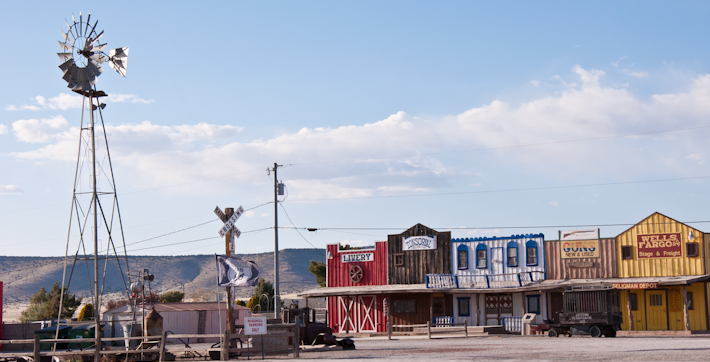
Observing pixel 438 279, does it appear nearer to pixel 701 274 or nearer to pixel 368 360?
pixel 701 274

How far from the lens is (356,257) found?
1843 inches

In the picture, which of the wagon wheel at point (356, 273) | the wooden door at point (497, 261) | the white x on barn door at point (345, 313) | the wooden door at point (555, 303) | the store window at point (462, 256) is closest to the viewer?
the wooden door at point (555, 303)

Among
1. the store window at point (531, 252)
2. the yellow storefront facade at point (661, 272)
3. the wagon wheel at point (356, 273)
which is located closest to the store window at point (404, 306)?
the wagon wheel at point (356, 273)

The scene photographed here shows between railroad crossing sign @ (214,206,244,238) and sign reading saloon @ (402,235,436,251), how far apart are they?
2186 centimetres

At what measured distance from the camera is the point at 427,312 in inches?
1703

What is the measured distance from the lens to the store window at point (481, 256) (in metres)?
42.6

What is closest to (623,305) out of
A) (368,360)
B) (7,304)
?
(368,360)

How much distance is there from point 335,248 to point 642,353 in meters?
29.3

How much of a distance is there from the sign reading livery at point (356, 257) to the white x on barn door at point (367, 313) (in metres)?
2.72

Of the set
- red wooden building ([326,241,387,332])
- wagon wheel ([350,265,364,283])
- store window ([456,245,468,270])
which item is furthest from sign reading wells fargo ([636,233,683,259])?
wagon wheel ([350,265,364,283])

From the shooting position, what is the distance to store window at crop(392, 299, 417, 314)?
4372cm

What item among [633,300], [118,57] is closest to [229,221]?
[118,57]

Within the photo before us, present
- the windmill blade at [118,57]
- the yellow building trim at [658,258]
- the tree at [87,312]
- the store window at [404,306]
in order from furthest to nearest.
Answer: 1. the tree at [87,312]
2. the store window at [404,306]
3. the yellow building trim at [658,258]
4. the windmill blade at [118,57]

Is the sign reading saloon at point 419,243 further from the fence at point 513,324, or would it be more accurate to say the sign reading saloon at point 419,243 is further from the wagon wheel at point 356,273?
the fence at point 513,324
